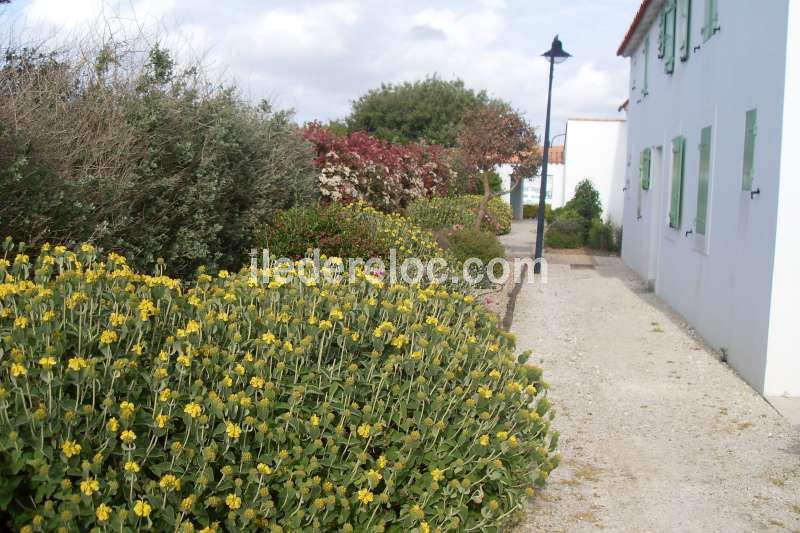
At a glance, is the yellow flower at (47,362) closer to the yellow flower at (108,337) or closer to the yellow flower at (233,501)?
the yellow flower at (108,337)

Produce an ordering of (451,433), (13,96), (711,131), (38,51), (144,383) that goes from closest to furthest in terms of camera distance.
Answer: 1. (144,383)
2. (451,433)
3. (13,96)
4. (38,51)
5. (711,131)

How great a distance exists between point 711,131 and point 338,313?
6.84 m

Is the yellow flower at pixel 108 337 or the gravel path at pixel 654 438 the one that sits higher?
the yellow flower at pixel 108 337

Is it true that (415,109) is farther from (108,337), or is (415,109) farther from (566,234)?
(108,337)

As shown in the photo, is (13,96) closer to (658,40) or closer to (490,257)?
(490,257)

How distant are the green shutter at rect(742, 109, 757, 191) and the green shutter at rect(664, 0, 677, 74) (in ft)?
15.8

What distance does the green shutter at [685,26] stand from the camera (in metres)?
10.4

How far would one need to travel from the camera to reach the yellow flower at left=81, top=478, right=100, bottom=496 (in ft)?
7.68

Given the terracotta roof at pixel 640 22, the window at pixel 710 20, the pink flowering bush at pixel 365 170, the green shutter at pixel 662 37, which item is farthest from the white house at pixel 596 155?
the window at pixel 710 20

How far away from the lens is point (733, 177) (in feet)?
24.9

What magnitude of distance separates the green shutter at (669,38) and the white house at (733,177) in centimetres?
3

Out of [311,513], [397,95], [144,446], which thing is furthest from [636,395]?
[397,95]

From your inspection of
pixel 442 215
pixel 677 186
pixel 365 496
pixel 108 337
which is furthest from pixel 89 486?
pixel 442 215

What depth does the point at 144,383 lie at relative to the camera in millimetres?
2801
